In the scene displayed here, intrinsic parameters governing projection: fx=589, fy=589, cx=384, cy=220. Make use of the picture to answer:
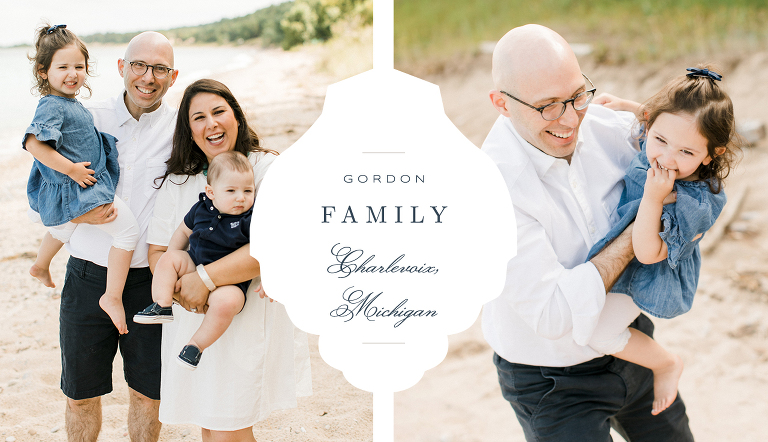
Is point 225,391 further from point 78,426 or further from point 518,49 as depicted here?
point 518,49

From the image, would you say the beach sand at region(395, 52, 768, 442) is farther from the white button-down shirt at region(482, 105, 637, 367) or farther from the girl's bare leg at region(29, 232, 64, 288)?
the girl's bare leg at region(29, 232, 64, 288)

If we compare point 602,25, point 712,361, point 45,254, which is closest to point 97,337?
point 45,254

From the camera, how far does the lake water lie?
20.4 ft

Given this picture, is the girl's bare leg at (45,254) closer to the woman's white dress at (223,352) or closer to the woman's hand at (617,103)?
the woman's white dress at (223,352)

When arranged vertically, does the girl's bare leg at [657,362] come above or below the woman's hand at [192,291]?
below

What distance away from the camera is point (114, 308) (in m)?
2.33

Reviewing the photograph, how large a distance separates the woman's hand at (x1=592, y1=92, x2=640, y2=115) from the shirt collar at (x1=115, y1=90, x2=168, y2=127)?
5.70 ft

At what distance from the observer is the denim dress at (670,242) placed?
1874 millimetres

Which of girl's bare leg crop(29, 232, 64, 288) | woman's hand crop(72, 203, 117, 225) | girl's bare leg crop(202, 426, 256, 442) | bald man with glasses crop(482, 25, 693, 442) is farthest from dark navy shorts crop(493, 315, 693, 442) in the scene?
girl's bare leg crop(29, 232, 64, 288)

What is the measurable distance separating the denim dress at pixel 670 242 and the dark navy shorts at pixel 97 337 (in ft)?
5.94

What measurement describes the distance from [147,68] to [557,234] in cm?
166

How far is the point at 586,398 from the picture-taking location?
6.98 ft

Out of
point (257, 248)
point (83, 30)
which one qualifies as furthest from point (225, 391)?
point (83, 30)

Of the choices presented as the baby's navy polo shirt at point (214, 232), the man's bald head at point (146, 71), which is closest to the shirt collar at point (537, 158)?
the baby's navy polo shirt at point (214, 232)
